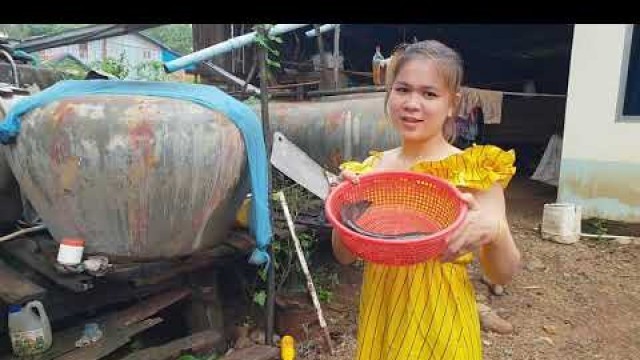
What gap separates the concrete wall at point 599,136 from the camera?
219 inches

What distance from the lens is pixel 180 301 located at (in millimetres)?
3465

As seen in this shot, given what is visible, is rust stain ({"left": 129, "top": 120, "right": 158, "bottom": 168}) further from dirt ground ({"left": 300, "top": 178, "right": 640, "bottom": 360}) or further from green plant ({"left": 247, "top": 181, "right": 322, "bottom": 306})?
dirt ground ({"left": 300, "top": 178, "right": 640, "bottom": 360})

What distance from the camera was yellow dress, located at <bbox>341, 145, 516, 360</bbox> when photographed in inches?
48.6

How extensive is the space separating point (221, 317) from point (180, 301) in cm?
32

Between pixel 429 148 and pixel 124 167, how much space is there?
1605mm

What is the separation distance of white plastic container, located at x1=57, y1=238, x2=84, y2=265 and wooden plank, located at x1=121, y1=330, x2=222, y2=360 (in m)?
0.67

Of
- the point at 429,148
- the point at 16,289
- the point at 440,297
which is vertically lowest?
the point at 16,289

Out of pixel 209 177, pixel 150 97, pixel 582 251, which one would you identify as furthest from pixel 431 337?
pixel 582 251

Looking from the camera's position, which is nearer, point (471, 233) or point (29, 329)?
point (471, 233)

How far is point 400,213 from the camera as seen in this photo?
1337mm

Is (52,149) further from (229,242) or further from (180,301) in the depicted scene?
(180,301)

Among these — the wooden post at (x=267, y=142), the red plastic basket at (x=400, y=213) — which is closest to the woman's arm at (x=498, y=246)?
the red plastic basket at (x=400, y=213)

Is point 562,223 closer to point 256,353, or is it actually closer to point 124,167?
point 256,353

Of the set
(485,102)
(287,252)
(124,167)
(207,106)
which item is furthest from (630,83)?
(124,167)
